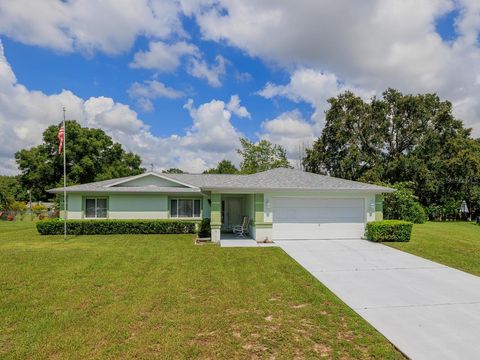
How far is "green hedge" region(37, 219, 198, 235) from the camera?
58.1 ft

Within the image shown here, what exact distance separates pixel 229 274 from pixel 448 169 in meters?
30.5

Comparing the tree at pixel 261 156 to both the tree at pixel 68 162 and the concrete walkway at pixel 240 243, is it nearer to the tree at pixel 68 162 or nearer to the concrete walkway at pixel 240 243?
the tree at pixel 68 162

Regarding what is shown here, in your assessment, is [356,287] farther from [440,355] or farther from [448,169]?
[448,169]

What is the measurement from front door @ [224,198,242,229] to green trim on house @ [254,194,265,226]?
6.00m

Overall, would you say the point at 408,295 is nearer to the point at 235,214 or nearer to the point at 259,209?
the point at 259,209

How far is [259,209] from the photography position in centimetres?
1515

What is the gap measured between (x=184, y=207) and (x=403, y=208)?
58.6 ft

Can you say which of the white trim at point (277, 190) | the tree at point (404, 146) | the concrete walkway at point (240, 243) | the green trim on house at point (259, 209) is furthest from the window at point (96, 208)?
the tree at point (404, 146)

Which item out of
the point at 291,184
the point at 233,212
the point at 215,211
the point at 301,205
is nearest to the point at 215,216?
the point at 215,211

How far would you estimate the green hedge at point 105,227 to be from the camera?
1772 cm

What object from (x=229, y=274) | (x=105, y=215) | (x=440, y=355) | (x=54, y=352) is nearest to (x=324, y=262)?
(x=229, y=274)

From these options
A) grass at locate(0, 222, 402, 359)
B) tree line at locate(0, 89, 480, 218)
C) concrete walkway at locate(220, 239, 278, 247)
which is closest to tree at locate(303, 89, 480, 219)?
tree line at locate(0, 89, 480, 218)

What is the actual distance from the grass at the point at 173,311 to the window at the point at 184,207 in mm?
8528

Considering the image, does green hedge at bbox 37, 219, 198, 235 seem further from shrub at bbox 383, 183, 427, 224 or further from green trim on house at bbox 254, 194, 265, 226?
shrub at bbox 383, 183, 427, 224
